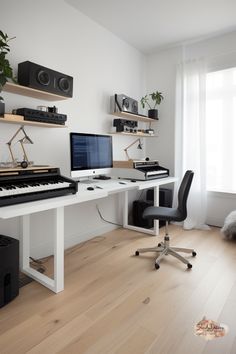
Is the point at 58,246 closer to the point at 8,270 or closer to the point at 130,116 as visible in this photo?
the point at 8,270

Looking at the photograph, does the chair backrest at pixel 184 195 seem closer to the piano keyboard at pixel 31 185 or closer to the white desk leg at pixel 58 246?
the piano keyboard at pixel 31 185

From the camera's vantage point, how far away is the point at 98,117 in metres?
3.10

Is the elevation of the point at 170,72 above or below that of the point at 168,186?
above

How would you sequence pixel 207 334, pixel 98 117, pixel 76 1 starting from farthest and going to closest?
pixel 98 117
pixel 76 1
pixel 207 334

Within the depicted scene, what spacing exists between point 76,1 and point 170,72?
1737 mm

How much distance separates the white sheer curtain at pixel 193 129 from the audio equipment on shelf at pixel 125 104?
689 millimetres

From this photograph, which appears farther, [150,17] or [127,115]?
[127,115]

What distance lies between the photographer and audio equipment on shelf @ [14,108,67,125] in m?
2.03

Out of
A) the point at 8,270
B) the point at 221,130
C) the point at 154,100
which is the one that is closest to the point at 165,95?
the point at 154,100

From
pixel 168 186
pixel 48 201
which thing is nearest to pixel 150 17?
pixel 168 186

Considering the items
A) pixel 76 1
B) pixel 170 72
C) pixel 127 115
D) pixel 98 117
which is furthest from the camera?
pixel 170 72

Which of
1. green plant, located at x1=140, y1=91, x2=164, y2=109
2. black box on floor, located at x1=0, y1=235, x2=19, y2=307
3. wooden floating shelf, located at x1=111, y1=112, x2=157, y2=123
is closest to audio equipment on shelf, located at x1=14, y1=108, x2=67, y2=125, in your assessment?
black box on floor, located at x1=0, y1=235, x2=19, y2=307

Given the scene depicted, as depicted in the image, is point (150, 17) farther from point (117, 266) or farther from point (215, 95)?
point (117, 266)

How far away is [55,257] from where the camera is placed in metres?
1.84
